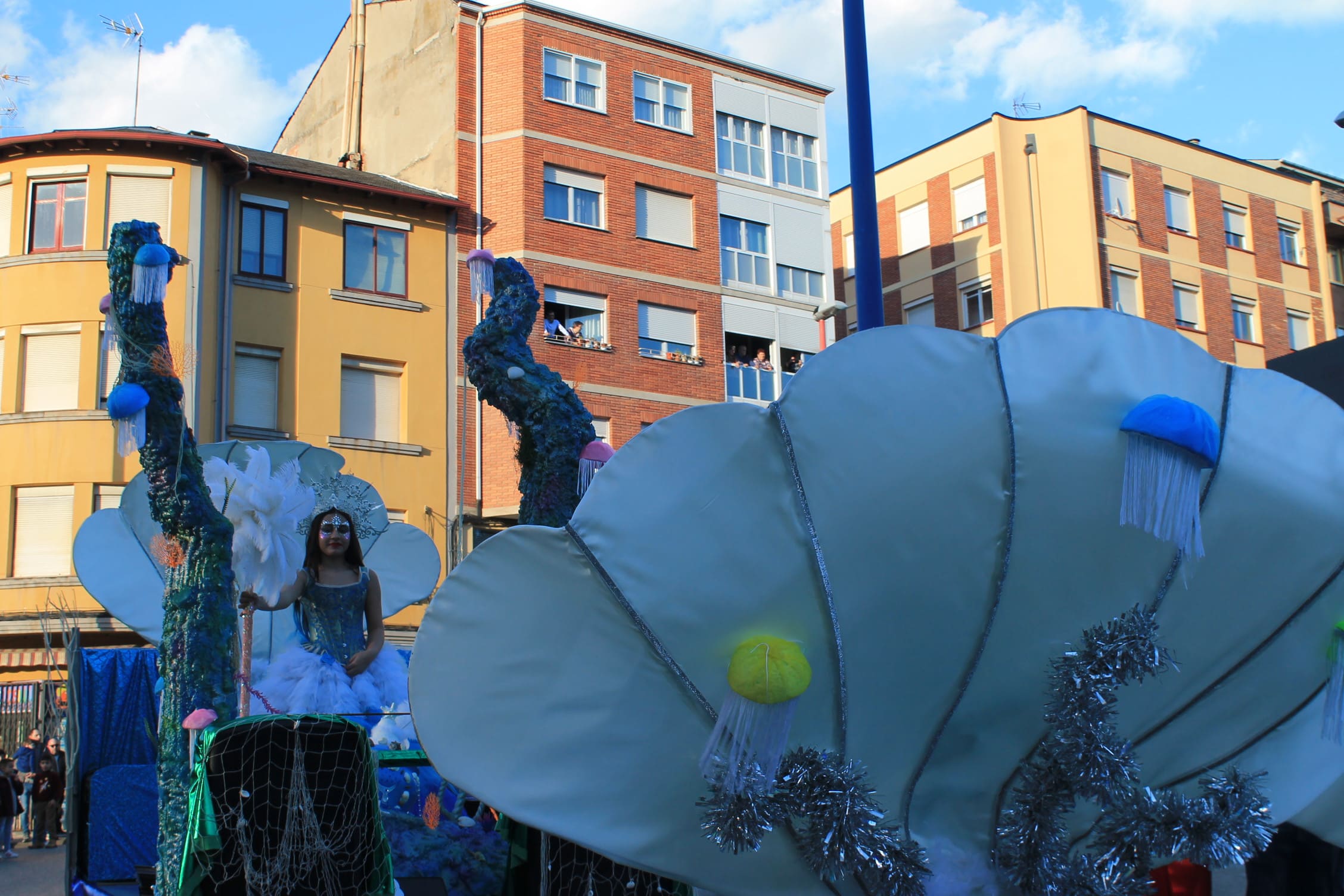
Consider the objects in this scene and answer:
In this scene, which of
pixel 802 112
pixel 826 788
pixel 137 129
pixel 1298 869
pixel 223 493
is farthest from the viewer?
pixel 802 112

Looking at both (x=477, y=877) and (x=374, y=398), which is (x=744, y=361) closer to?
(x=374, y=398)

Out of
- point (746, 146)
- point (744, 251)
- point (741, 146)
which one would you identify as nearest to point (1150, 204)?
point (746, 146)

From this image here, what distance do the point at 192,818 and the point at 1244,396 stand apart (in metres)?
4.07

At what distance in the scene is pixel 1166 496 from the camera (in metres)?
3.89

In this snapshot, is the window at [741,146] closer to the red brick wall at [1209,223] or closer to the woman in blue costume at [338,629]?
the red brick wall at [1209,223]

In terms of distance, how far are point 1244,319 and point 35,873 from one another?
33458mm

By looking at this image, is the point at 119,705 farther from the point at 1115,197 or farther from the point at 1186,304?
the point at 1186,304

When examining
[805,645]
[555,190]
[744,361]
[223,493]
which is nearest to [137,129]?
[555,190]

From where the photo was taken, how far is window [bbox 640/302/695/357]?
26.8m

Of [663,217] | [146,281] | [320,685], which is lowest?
[320,685]

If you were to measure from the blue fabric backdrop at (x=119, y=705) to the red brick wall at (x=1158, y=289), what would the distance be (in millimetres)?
29387

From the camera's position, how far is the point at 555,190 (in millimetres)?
26266

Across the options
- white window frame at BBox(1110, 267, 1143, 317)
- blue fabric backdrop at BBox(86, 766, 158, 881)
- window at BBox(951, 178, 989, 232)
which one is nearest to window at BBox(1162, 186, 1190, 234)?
white window frame at BBox(1110, 267, 1143, 317)

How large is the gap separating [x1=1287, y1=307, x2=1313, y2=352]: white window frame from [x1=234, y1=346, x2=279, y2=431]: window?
28.0 m
